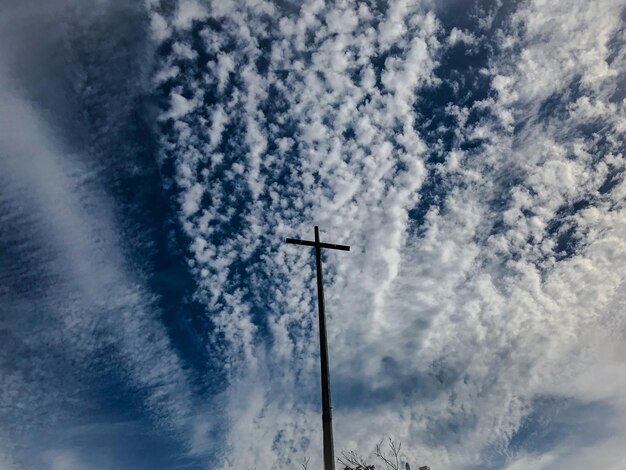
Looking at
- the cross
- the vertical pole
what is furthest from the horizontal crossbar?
the vertical pole

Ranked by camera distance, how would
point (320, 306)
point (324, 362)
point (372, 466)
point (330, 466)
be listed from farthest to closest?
point (372, 466) → point (320, 306) → point (324, 362) → point (330, 466)

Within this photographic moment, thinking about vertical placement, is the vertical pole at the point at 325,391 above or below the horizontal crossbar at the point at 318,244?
below

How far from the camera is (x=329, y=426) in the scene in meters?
8.64

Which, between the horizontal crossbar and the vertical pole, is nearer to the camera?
the vertical pole

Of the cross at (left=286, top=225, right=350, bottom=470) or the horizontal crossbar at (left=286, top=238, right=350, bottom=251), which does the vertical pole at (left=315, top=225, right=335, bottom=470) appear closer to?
the cross at (left=286, top=225, right=350, bottom=470)

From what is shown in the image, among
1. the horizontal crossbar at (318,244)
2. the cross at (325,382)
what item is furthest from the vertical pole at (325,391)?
the horizontal crossbar at (318,244)

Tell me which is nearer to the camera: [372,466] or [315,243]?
[372,466]

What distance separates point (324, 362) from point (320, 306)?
1480mm

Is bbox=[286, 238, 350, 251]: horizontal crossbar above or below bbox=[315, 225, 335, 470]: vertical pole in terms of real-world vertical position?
above

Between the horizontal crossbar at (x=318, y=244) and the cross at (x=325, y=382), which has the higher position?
the horizontal crossbar at (x=318, y=244)

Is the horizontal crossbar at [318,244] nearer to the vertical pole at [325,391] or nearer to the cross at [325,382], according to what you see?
the cross at [325,382]

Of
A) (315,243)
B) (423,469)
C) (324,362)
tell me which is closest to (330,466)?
(324,362)

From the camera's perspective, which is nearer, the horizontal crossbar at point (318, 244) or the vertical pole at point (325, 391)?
the vertical pole at point (325, 391)

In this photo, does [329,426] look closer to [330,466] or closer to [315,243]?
[330,466]
